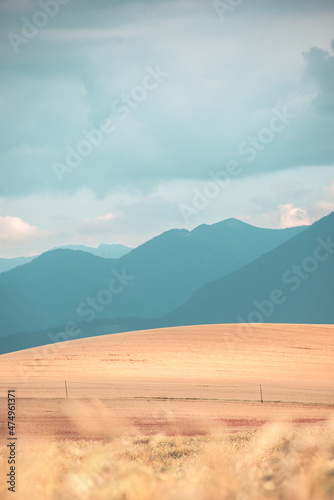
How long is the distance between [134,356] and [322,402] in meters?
19.3

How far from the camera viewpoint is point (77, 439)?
14078 millimetres

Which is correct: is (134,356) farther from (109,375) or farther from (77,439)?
(77,439)

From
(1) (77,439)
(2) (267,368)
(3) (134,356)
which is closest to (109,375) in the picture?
(3) (134,356)

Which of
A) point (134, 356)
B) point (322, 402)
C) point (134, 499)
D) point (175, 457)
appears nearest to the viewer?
point (134, 499)

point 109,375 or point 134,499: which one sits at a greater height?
point 134,499

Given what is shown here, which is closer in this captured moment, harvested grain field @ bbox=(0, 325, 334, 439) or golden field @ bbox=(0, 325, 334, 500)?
golden field @ bbox=(0, 325, 334, 500)

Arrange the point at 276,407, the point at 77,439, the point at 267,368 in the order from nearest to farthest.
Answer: the point at 77,439 < the point at 276,407 < the point at 267,368

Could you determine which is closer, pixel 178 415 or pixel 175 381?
pixel 178 415

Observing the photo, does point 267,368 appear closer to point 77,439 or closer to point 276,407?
point 276,407

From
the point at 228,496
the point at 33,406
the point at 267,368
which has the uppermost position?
the point at 228,496

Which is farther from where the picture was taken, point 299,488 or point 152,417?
point 152,417

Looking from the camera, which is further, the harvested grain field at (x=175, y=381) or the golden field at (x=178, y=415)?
the harvested grain field at (x=175, y=381)

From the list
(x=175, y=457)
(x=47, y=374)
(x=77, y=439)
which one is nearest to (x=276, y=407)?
(x=77, y=439)

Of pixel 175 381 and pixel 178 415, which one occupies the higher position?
pixel 178 415
